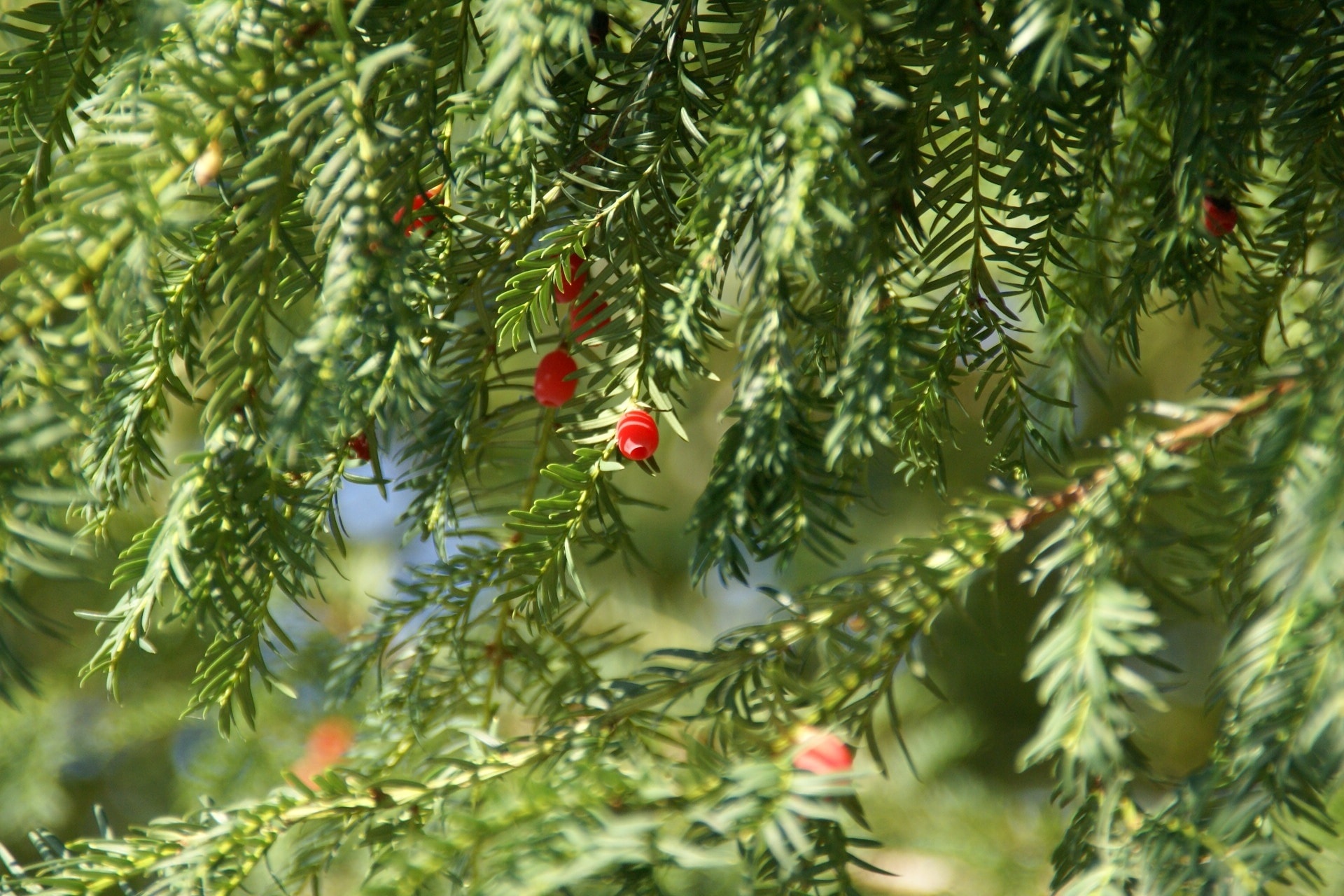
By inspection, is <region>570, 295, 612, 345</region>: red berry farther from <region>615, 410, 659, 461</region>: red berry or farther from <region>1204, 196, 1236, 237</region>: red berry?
<region>1204, 196, 1236, 237</region>: red berry

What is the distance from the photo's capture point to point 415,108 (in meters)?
0.30

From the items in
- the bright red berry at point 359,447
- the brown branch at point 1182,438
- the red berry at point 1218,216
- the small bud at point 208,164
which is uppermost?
the red berry at point 1218,216

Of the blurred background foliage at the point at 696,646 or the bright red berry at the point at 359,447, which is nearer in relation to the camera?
the bright red berry at the point at 359,447

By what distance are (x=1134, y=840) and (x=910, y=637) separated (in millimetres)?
83

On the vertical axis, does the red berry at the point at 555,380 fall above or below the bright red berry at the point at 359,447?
above

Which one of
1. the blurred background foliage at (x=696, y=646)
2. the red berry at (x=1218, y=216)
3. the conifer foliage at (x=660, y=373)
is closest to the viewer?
the conifer foliage at (x=660, y=373)

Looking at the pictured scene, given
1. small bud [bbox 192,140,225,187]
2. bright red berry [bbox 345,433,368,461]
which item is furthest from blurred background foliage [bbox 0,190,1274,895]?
small bud [bbox 192,140,225,187]

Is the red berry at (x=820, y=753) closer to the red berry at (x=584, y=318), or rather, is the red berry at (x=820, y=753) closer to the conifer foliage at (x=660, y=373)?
the conifer foliage at (x=660, y=373)

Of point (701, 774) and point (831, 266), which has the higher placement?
point (831, 266)

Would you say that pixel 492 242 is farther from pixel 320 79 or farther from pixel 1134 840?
pixel 1134 840

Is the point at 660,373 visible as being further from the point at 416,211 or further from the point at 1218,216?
the point at 1218,216

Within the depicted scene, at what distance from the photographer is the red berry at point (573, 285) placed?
1.19ft

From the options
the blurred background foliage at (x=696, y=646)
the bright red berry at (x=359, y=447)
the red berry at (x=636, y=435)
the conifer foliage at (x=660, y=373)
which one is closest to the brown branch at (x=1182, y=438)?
the conifer foliage at (x=660, y=373)

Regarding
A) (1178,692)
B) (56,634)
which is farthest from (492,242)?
(1178,692)
